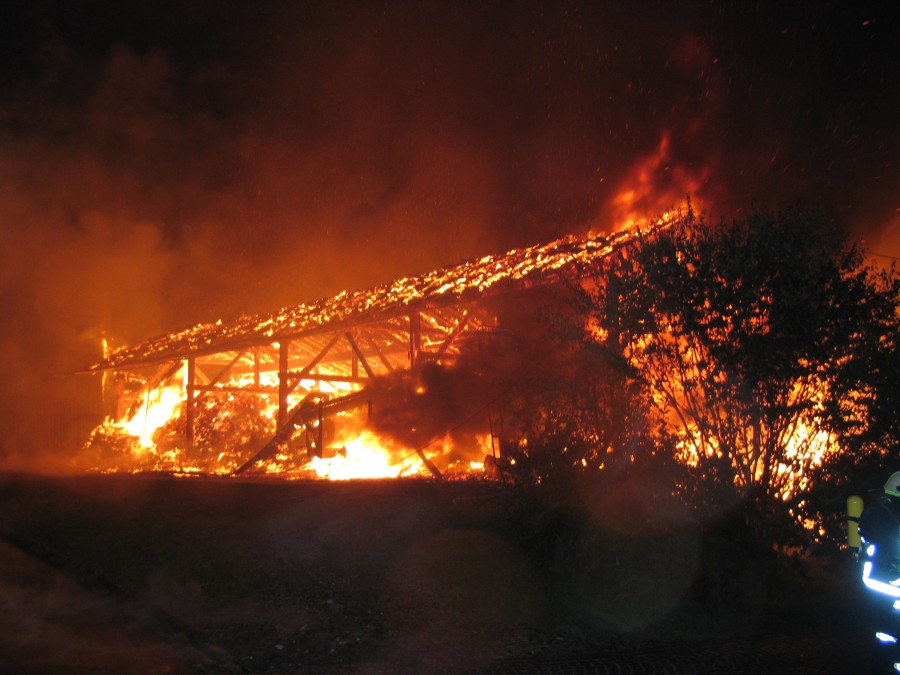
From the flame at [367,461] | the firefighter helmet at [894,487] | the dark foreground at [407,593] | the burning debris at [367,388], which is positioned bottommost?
the dark foreground at [407,593]

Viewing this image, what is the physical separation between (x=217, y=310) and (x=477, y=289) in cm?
2776

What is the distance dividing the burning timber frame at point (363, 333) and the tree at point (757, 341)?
42.3 inches

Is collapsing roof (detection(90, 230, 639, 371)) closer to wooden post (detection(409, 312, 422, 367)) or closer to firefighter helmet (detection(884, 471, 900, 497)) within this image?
wooden post (detection(409, 312, 422, 367))

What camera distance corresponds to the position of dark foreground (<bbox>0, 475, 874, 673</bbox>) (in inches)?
257

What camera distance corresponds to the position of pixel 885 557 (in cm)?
463

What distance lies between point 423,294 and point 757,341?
7378 mm

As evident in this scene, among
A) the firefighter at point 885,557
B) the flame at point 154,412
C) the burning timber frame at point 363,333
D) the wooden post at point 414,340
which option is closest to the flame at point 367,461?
the burning timber frame at point 363,333

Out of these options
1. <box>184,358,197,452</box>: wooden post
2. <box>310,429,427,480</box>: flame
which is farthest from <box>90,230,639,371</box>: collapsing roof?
<box>310,429,427,480</box>: flame

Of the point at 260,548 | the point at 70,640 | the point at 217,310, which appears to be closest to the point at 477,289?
the point at 260,548

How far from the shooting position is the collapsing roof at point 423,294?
38.7ft

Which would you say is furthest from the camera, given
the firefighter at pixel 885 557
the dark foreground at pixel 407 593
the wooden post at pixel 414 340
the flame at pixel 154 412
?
the flame at pixel 154 412

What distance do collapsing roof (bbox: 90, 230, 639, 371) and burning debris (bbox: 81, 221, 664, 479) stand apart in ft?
0.16

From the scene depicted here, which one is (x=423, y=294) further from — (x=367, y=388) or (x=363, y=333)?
(x=363, y=333)

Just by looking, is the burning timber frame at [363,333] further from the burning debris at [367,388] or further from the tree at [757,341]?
the tree at [757,341]
